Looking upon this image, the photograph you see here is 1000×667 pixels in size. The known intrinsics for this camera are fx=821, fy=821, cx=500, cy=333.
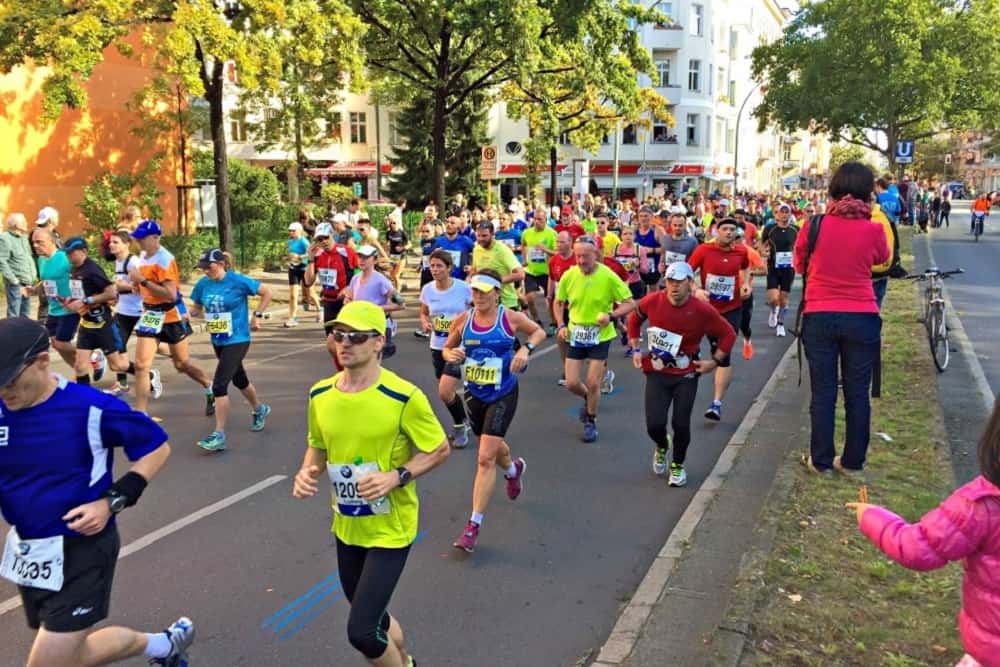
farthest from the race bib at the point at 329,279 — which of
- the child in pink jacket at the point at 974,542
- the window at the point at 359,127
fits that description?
the window at the point at 359,127

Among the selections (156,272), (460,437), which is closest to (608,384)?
(460,437)

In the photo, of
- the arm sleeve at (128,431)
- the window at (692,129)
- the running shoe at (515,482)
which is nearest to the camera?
the arm sleeve at (128,431)

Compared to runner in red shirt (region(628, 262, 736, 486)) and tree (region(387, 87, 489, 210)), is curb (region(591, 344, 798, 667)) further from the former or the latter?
tree (region(387, 87, 489, 210))

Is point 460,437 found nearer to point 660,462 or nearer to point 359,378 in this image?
point 660,462

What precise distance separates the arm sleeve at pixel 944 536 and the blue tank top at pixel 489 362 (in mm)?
3559

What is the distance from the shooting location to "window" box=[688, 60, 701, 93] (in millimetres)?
56812

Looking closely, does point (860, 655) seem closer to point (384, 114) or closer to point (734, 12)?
point (384, 114)

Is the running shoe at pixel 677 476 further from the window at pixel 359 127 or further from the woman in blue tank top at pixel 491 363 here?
the window at pixel 359 127

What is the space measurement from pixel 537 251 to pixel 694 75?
47999 mm

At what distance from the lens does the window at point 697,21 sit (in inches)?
2207

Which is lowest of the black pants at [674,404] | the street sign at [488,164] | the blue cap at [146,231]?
the black pants at [674,404]

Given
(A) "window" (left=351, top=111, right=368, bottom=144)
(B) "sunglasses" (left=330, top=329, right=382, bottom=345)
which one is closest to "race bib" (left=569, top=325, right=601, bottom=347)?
(B) "sunglasses" (left=330, top=329, right=382, bottom=345)

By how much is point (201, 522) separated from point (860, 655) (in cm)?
431

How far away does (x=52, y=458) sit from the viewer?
9.94 ft
